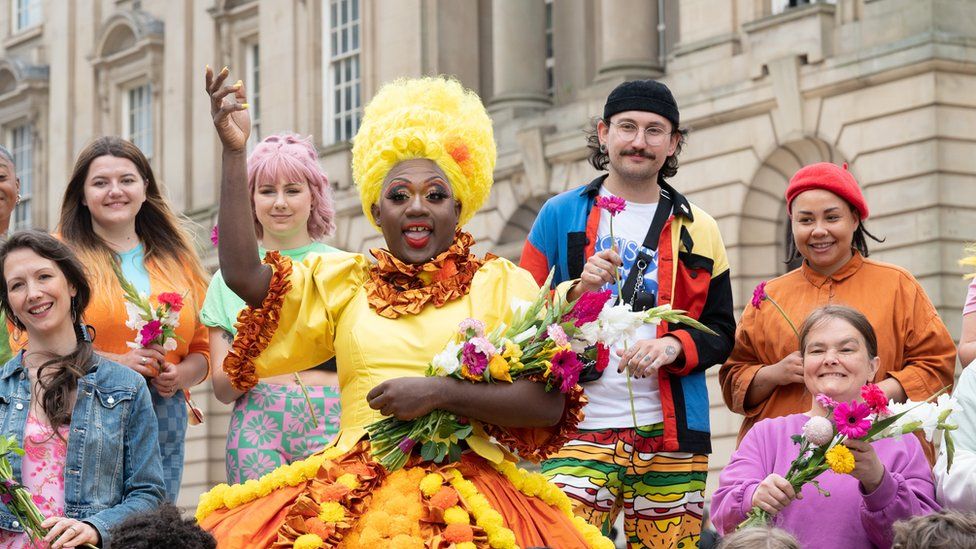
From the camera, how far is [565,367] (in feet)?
17.5

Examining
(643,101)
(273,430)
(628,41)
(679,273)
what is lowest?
(273,430)

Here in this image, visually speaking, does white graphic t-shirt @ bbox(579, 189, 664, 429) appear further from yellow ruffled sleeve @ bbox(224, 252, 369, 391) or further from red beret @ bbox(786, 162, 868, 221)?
yellow ruffled sleeve @ bbox(224, 252, 369, 391)

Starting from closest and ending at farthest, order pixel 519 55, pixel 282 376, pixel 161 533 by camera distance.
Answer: pixel 161 533 < pixel 282 376 < pixel 519 55

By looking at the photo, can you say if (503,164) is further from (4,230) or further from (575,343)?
(575,343)

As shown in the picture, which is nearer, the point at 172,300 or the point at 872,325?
the point at 872,325

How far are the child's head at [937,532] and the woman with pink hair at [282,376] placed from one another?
105 inches

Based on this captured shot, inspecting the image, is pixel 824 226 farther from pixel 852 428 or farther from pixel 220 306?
pixel 220 306

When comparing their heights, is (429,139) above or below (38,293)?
above

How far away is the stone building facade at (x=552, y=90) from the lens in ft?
59.5

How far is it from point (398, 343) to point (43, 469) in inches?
56.1

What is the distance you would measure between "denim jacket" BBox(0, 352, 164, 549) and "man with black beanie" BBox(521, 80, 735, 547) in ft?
4.92

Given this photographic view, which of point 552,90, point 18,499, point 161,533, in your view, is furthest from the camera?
point 552,90

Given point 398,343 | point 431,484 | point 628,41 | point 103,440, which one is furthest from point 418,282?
point 628,41

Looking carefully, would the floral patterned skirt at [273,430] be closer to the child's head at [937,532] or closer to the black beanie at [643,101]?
the black beanie at [643,101]
